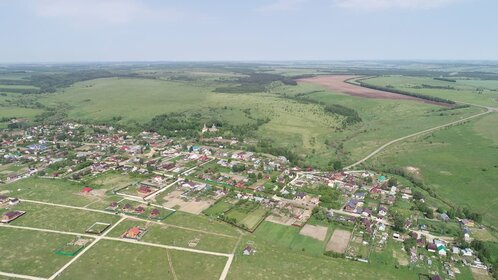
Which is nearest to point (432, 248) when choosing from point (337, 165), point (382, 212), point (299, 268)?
point (382, 212)

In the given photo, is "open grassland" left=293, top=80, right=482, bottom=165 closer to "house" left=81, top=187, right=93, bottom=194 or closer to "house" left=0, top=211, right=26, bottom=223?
"house" left=81, top=187, right=93, bottom=194

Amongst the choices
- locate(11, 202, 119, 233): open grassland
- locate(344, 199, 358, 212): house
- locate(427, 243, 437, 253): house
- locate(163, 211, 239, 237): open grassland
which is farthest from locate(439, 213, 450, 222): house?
locate(11, 202, 119, 233): open grassland

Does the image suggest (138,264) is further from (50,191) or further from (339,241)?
(50,191)

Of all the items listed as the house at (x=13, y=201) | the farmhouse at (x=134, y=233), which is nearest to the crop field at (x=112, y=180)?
the house at (x=13, y=201)

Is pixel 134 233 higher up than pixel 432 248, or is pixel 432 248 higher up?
pixel 134 233

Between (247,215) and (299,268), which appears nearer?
(299,268)

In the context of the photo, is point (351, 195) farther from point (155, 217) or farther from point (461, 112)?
point (461, 112)
